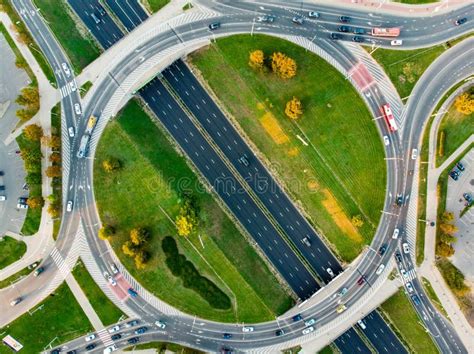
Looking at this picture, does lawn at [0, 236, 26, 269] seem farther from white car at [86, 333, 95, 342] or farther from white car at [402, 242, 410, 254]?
white car at [402, 242, 410, 254]

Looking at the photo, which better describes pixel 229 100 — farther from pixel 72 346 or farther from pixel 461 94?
pixel 72 346

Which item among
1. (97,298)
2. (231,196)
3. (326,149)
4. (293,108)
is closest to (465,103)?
(326,149)

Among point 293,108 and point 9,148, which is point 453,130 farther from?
point 9,148

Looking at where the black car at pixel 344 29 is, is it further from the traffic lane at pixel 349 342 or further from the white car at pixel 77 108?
the traffic lane at pixel 349 342

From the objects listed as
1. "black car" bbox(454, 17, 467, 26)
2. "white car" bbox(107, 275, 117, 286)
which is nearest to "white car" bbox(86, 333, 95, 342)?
"white car" bbox(107, 275, 117, 286)

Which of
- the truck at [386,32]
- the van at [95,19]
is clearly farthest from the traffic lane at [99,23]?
the truck at [386,32]

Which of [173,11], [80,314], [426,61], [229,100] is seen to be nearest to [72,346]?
[80,314]

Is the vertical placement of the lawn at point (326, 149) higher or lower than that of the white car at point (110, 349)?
higher
